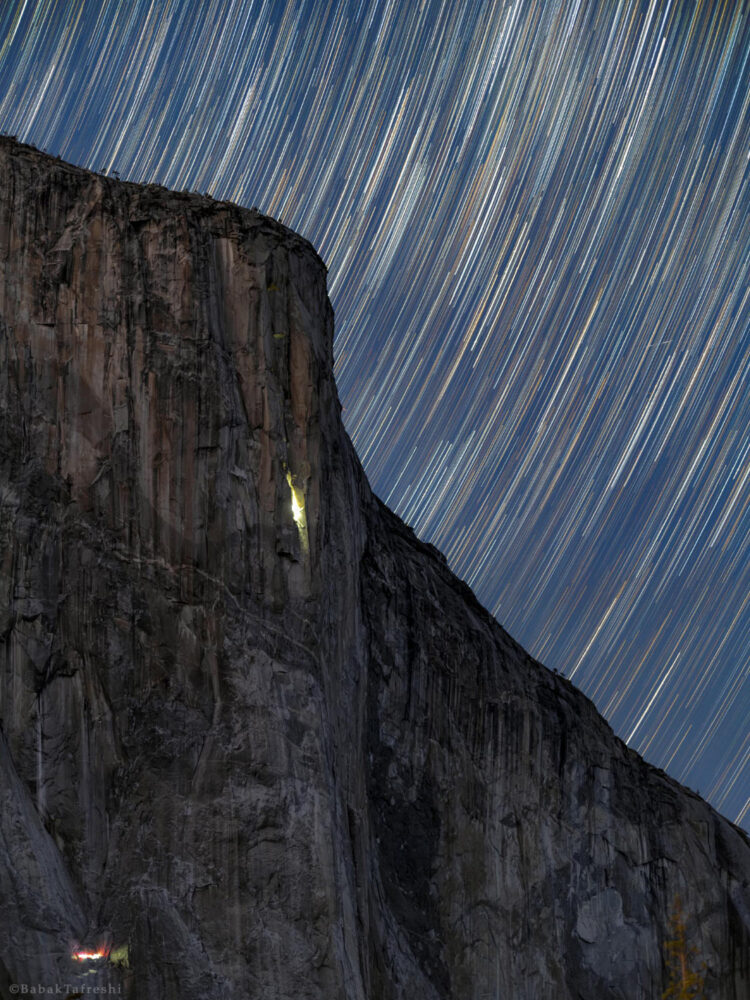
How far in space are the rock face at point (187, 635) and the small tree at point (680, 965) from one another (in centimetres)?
850

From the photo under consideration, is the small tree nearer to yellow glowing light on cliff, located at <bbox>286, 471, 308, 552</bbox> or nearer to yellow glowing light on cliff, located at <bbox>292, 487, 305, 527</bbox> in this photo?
yellow glowing light on cliff, located at <bbox>286, 471, 308, 552</bbox>

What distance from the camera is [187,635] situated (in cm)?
3014

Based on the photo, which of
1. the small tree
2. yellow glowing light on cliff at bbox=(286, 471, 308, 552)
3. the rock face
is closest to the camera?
the rock face

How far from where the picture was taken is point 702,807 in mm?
48781

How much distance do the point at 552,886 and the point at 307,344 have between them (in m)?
18.7

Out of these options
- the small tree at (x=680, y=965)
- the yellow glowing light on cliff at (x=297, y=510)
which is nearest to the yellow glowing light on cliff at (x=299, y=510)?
the yellow glowing light on cliff at (x=297, y=510)

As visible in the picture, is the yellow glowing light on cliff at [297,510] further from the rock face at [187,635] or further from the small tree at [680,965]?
the small tree at [680,965]

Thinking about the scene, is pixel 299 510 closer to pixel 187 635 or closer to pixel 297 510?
pixel 297 510

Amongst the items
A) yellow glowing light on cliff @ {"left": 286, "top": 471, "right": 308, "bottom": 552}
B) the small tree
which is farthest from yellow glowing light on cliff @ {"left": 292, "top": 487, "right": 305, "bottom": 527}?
the small tree

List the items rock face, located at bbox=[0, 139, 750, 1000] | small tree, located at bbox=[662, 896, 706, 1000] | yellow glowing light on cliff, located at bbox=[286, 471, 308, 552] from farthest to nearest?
small tree, located at bbox=[662, 896, 706, 1000] < yellow glowing light on cliff, located at bbox=[286, 471, 308, 552] < rock face, located at bbox=[0, 139, 750, 1000]

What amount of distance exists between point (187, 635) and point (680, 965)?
76.1 ft

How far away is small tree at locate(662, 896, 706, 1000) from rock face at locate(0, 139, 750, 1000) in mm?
8498

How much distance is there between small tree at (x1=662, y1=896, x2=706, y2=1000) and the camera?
44.3m

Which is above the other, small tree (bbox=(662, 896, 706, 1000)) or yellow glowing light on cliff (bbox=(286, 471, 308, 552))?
yellow glowing light on cliff (bbox=(286, 471, 308, 552))
